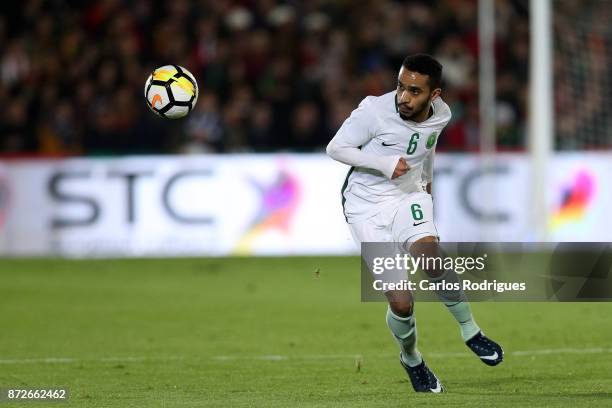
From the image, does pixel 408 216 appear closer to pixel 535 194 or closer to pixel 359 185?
pixel 359 185

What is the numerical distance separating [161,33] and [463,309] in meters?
12.8

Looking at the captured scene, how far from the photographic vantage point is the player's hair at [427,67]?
25.9ft

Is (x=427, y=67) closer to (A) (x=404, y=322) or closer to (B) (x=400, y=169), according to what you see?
(B) (x=400, y=169)

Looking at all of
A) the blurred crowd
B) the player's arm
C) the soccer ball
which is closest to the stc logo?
the blurred crowd

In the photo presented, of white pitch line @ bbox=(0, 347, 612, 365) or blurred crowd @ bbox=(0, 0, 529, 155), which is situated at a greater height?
blurred crowd @ bbox=(0, 0, 529, 155)

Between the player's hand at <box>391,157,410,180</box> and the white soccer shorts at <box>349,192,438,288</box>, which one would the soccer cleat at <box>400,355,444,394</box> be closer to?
the white soccer shorts at <box>349,192,438,288</box>

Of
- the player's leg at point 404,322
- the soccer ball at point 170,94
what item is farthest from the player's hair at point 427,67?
the soccer ball at point 170,94

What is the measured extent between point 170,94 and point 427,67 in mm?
1973

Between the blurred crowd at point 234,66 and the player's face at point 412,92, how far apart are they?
34.6 feet

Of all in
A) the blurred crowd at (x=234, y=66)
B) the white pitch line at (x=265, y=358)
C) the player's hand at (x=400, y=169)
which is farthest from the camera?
the blurred crowd at (x=234, y=66)

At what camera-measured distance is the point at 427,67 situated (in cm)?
791

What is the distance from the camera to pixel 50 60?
19891 mm

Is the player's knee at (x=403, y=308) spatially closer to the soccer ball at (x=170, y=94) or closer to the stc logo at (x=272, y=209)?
the soccer ball at (x=170, y=94)

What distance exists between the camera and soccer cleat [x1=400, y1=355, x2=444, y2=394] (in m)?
7.94
